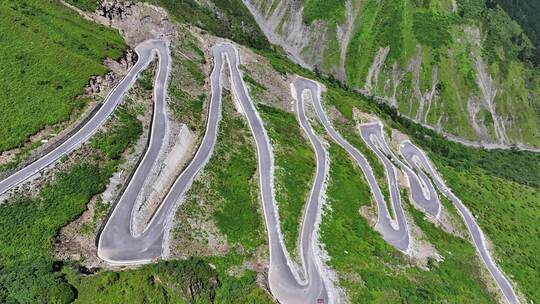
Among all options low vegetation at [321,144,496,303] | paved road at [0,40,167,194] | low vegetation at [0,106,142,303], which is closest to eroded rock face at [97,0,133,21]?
paved road at [0,40,167,194]

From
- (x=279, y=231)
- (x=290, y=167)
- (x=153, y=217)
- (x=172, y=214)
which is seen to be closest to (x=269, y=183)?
(x=290, y=167)

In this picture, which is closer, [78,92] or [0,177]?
[0,177]

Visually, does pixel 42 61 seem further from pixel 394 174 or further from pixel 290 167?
pixel 394 174

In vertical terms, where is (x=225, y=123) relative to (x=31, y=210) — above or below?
above

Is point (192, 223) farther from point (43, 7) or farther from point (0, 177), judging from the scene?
point (43, 7)

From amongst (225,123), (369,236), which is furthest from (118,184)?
(369,236)

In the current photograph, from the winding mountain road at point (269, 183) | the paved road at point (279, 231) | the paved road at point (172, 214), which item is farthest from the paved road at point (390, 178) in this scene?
the paved road at point (172, 214)
